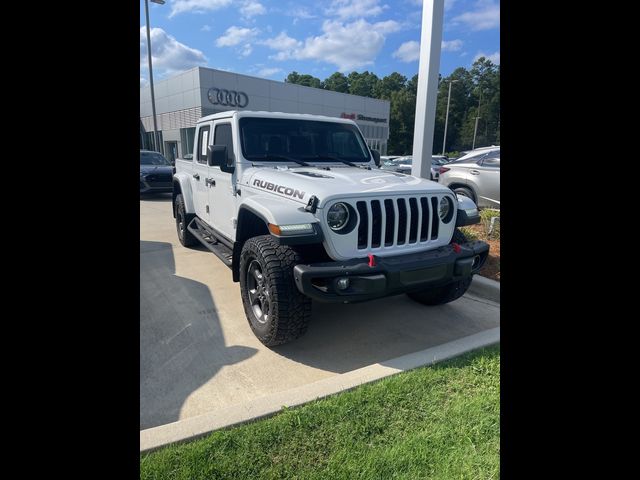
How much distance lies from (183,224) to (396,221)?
441 centimetres

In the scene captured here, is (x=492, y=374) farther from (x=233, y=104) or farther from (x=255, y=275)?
(x=233, y=104)

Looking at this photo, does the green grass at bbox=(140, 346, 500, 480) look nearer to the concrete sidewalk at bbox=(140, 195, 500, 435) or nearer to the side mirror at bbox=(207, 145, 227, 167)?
the concrete sidewalk at bbox=(140, 195, 500, 435)

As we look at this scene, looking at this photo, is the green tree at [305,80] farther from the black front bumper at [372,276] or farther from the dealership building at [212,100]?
the black front bumper at [372,276]

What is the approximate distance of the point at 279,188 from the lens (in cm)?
338

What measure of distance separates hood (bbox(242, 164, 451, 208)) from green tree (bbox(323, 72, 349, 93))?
266 ft

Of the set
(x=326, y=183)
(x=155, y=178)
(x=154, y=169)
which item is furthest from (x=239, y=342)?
(x=154, y=169)

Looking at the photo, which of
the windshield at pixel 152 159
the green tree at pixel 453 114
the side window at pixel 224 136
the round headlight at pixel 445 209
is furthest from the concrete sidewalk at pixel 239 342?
the green tree at pixel 453 114

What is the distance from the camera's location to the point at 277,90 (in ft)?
86.6

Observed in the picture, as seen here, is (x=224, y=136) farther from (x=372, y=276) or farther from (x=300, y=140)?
(x=372, y=276)

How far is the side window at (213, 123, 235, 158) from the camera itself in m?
4.35

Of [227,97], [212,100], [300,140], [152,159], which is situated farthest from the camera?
[227,97]
